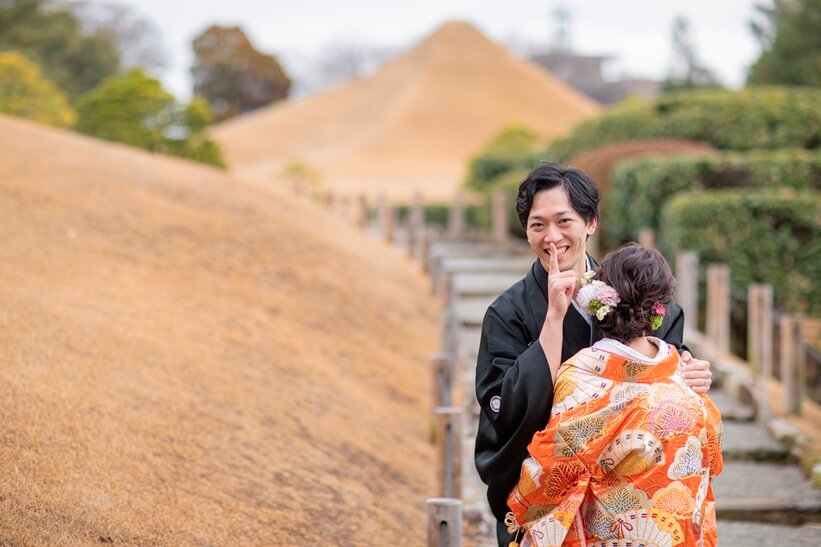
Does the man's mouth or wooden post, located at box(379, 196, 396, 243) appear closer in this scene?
the man's mouth

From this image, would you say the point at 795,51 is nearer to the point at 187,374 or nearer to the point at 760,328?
the point at 760,328

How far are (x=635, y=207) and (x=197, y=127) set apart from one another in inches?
339

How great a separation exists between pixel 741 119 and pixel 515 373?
18572mm

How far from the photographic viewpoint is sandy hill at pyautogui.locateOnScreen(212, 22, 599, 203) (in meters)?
53.6

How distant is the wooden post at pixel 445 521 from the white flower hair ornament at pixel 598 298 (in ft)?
5.12

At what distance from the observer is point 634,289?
115 inches

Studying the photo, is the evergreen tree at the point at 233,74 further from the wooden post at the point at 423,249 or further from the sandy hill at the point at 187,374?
the sandy hill at the point at 187,374

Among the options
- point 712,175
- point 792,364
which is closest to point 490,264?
point 712,175

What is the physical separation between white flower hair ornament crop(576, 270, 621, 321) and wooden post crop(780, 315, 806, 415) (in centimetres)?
668

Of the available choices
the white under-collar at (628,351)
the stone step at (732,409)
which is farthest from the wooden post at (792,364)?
the white under-collar at (628,351)

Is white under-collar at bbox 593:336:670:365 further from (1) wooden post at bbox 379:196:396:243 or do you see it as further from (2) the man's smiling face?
(1) wooden post at bbox 379:196:396:243

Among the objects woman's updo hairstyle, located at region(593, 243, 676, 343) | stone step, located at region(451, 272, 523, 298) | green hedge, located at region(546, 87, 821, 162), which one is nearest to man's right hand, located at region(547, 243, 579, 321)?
woman's updo hairstyle, located at region(593, 243, 676, 343)

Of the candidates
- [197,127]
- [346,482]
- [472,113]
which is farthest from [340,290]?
[472,113]

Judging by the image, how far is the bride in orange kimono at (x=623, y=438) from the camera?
113 inches
